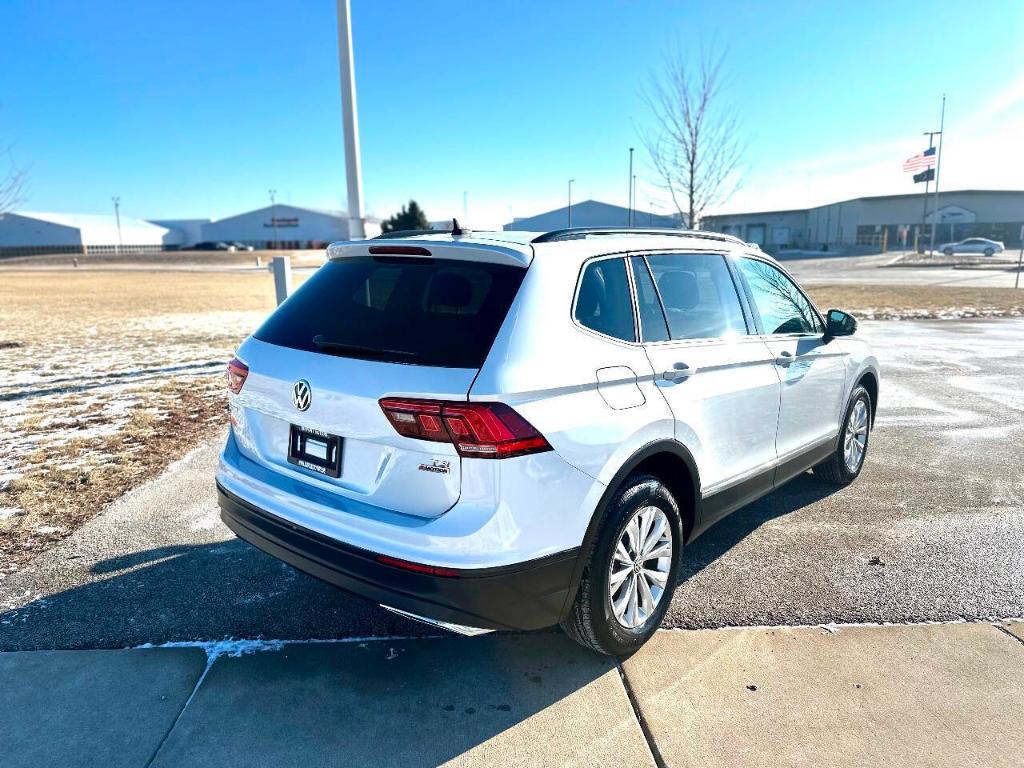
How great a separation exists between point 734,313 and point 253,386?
2.51m

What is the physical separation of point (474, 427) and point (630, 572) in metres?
1.11

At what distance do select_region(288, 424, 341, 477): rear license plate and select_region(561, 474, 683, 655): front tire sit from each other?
1078 millimetres

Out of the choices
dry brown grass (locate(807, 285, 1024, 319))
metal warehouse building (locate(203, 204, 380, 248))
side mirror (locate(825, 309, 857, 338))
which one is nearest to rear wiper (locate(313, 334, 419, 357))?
side mirror (locate(825, 309, 857, 338))

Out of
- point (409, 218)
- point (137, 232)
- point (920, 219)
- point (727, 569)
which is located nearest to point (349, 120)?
point (727, 569)

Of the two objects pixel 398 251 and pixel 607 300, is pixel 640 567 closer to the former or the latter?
pixel 607 300

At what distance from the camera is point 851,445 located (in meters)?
5.21

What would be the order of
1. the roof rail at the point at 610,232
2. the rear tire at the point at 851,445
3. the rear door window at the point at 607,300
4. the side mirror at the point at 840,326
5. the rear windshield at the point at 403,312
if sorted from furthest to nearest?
the rear tire at the point at 851,445 → the side mirror at the point at 840,326 → the roof rail at the point at 610,232 → the rear door window at the point at 607,300 → the rear windshield at the point at 403,312

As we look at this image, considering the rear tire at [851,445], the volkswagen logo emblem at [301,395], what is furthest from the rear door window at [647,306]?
the rear tire at [851,445]

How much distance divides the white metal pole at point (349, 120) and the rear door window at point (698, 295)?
7667 mm

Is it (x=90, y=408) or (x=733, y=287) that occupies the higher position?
(x=733, y=287)

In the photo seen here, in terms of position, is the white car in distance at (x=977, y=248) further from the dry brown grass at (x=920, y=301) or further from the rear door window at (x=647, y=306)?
the rear door window at (x=647, y=306)

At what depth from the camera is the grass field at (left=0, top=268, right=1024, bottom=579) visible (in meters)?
4.91

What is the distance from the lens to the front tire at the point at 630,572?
112 inches

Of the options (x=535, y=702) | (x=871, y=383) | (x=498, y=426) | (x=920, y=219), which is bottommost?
(x=535, y=702)
